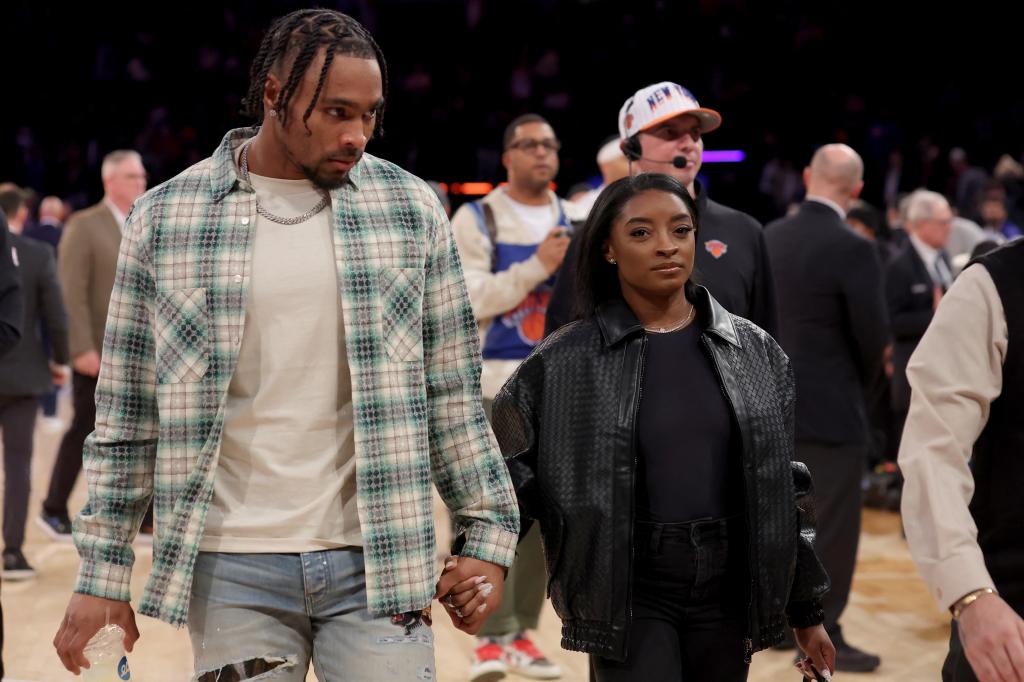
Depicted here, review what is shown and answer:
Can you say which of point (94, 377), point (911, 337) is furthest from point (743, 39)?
point (94, 377)

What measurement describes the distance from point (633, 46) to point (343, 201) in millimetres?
14398

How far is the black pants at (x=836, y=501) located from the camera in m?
4.86

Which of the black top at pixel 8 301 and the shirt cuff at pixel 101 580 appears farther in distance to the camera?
the black top at pixel 8 301

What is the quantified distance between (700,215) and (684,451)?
3.98 ft

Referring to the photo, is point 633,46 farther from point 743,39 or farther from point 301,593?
point 301,593

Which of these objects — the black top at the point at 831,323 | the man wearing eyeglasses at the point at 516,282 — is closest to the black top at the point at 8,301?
the man wearing eyeglasses at the point at 516,282

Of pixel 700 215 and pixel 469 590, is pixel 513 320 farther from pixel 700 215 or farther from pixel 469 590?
pixel 469 590

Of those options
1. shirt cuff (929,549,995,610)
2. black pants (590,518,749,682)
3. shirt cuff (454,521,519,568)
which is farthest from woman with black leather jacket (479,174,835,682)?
shirt cuff (929,549,995,610)

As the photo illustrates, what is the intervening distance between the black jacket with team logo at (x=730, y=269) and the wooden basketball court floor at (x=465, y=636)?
1.61m

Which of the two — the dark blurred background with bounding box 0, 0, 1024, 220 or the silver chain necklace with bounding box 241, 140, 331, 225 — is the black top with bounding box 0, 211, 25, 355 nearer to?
the silver chain necklace with bounding box 241, 140, 331, 225

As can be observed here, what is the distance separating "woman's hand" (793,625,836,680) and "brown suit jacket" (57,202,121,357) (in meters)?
4.59

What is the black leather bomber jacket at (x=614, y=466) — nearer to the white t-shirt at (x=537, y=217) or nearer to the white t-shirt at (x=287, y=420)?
the white t-shirt at (x=287, y=420)

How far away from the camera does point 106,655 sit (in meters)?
2.18

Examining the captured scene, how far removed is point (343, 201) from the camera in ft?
7.38
